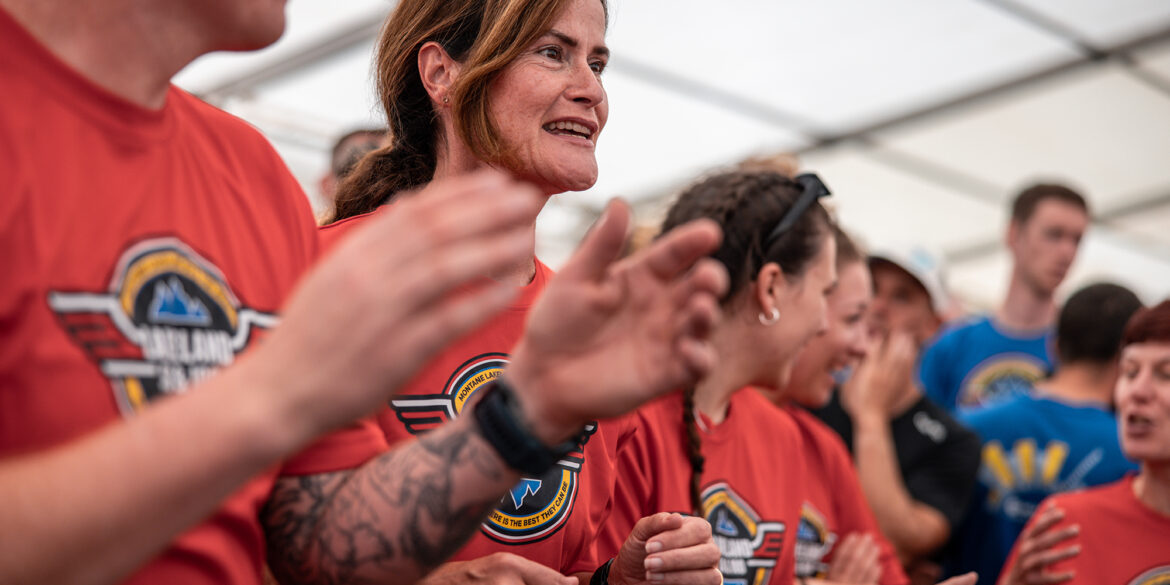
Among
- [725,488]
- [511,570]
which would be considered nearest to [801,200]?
[725,488]

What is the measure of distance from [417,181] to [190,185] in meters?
0.80

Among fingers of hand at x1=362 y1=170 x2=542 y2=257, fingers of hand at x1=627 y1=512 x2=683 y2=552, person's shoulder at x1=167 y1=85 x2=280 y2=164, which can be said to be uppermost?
fingers of hand at x1=362 y1=170 x2=542 y2=257

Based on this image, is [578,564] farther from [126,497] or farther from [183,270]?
[126,497]

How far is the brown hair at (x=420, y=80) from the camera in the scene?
1828mm

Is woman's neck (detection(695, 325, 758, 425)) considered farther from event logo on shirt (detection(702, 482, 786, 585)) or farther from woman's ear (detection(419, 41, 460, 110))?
woman's ear (detection(419, 41, 460, 110))

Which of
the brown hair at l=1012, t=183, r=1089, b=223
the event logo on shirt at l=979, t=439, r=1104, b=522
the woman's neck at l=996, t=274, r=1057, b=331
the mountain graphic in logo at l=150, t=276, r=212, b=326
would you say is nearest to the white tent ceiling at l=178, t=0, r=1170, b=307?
the brown hair at l=1012, t=183, r=1089, b=223

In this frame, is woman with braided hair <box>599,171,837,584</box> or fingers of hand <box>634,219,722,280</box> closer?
fingers of hand <box>634,219,722,280</box>

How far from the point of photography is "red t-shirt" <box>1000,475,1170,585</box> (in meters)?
2.58

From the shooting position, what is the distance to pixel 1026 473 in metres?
3.47

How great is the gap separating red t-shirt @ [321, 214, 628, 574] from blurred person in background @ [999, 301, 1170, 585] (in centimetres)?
128

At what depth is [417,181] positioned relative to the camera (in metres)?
1.96

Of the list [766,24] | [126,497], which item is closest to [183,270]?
[126,497]

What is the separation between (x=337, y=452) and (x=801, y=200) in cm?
152

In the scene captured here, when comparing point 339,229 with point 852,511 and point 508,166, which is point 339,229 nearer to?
point 508,166
